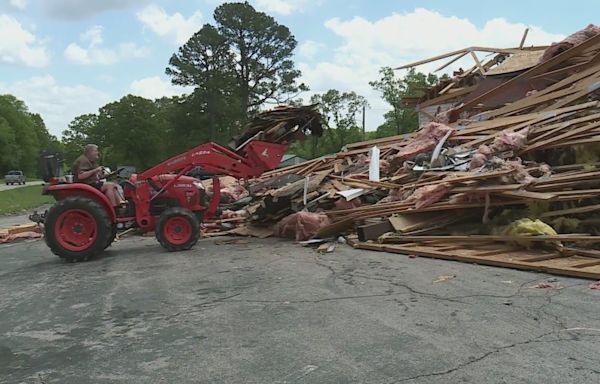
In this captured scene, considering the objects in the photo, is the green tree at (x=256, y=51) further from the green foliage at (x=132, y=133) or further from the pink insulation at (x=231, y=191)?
the pink insulation at (x=231, y=191)

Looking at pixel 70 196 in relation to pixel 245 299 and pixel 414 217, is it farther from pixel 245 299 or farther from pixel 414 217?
pixel 414 217

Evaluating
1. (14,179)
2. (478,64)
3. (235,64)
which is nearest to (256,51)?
(235,64)

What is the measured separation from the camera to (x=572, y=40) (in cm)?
→ 1520

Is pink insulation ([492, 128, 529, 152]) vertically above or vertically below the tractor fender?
above

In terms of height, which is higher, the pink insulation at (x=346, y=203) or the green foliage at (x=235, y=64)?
the green foliage at (x=235, y=64)

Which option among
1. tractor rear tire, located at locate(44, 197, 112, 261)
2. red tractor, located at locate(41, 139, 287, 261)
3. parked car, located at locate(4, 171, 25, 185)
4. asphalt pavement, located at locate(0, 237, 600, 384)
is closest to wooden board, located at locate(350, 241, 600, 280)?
asphalt pavement, located at locate(0, 237, 600, 384)

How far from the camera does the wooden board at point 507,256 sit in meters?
7.40

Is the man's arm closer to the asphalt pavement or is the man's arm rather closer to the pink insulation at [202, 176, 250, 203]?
the asphalt pavement

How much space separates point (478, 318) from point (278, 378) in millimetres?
2329

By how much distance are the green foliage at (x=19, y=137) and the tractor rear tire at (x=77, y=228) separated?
9211 centimetres

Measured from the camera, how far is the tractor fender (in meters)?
10.2

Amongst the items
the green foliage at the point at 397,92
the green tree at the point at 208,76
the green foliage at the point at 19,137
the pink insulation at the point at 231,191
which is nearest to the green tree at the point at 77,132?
the green foliage at the point at 19,137

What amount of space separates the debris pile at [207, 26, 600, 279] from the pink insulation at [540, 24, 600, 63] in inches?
2.1

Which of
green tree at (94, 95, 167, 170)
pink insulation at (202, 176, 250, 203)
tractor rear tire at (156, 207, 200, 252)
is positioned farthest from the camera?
green tree at (94, 95, 167, 170)
